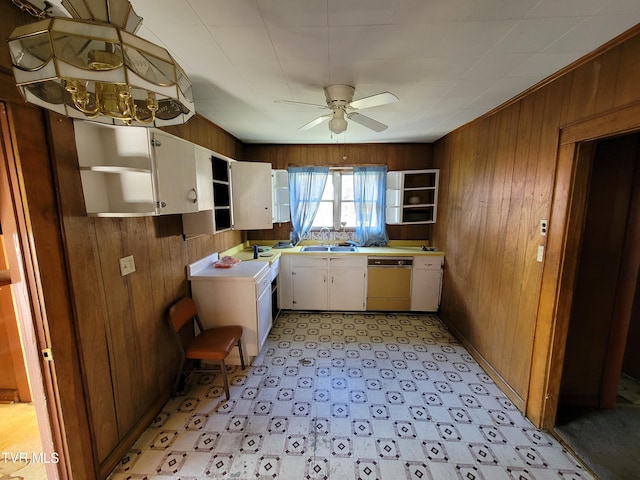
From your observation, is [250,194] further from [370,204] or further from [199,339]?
[370,204]

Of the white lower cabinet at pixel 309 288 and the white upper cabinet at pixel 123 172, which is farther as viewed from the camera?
the white lower cabinet at pixel 309 288

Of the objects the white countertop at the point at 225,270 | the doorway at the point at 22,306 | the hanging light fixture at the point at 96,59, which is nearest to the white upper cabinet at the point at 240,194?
the white countertop at the point at 225,270

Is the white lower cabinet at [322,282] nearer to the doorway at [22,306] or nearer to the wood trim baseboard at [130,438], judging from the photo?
the wood trim baseboard at [130,438]

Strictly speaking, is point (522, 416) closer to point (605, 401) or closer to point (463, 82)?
point (605, 401)

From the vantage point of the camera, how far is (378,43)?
138cm

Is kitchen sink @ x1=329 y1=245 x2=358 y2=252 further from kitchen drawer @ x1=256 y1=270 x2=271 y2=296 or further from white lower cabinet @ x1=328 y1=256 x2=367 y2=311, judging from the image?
kitchen drawer @ x1=256 y1=270 x2=271 y2=296

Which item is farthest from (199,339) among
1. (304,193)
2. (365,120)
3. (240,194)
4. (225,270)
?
(304,193)

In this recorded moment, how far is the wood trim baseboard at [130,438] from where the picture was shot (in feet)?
4.98

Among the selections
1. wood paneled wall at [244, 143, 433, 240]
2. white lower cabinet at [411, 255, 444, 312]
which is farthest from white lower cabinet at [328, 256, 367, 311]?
wood paneled wall at [244, 143, 433, 240]

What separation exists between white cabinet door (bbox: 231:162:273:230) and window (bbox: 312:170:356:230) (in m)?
1.15

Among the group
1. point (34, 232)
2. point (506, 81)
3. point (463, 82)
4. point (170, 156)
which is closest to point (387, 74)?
point (463, 82)

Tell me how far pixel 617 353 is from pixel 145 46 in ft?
10.4

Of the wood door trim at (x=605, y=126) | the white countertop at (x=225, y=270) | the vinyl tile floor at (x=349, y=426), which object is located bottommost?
the vinyl tile floor at (x=349, y=426)

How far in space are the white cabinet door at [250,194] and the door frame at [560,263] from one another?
2542 millimetres
